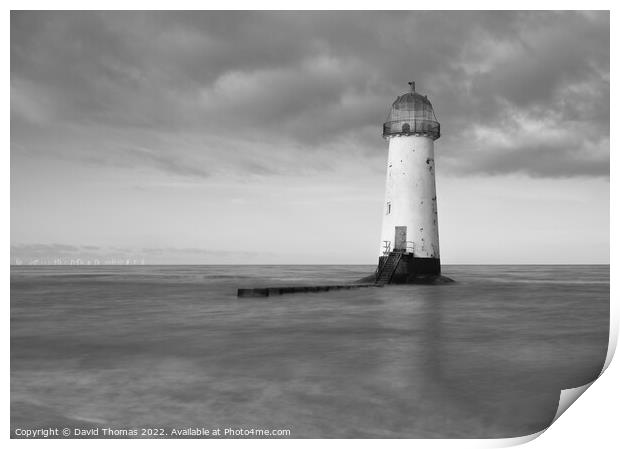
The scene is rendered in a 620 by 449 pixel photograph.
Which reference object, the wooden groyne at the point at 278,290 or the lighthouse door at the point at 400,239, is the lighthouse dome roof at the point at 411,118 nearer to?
the lighthouse door at the point at 400,239

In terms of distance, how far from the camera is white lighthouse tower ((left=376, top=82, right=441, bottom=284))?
1923 centimetres

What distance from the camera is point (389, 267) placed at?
1922 centimetres

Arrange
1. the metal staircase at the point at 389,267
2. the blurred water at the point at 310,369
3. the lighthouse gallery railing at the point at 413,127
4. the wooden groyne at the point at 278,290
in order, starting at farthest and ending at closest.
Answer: the lighthouse gallery railing at the point at 413,127 → the metal staircase at the point at 389,267 → the wooden groyne at the point at 278,290 → the blurred water at the point at 310,369

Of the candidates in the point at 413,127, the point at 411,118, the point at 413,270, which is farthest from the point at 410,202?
the point at 411,118

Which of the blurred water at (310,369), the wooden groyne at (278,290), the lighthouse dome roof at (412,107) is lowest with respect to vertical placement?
the blurred water at (310,369)

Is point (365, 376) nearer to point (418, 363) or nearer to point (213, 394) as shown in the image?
point (418, 363)

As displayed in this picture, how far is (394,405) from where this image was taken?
5391mm

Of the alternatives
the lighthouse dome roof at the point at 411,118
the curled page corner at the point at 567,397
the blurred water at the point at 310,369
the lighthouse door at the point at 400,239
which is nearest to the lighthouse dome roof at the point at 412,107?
the lighthouse dome roof at the point at 411,118

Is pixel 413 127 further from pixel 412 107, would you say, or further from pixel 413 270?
pixel 413 270

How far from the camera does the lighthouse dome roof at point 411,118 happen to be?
19.7 m

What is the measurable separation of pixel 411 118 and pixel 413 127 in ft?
1.29

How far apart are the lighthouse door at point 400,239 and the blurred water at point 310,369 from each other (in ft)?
19.2
